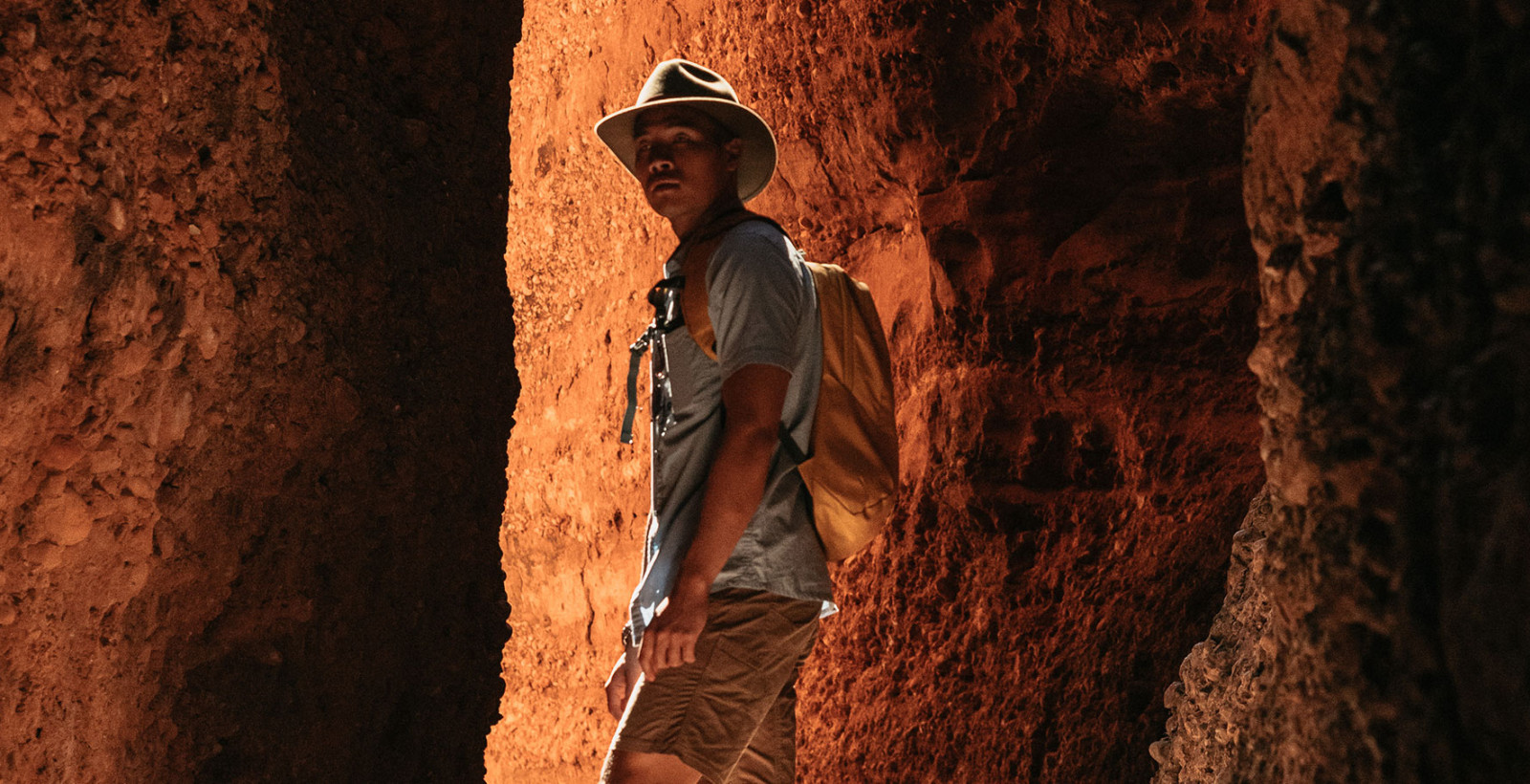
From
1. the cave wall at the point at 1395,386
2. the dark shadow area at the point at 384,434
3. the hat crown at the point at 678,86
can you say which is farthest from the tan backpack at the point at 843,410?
the cave wall at the point at 1395,386

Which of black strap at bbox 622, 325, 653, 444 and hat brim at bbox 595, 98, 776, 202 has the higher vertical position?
hat brim at bbox 595, 98, 776, 202

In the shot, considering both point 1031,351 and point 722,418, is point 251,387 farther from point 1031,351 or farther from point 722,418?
point 1031,351

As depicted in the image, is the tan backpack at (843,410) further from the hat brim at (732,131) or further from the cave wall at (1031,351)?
the cave wall at (1031,351)

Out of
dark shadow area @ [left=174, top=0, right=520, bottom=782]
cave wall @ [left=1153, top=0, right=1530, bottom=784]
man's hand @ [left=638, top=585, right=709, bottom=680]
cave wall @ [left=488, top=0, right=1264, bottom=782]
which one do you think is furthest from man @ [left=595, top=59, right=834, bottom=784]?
cave wall @ [left=488, top=0, right=1264, bottom=782]

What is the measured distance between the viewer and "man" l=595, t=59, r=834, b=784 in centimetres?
186

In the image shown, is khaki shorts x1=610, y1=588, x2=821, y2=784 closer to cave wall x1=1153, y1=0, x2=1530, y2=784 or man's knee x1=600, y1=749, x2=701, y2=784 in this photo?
man's knee x1=600, y1=749, x2=701, y2=784

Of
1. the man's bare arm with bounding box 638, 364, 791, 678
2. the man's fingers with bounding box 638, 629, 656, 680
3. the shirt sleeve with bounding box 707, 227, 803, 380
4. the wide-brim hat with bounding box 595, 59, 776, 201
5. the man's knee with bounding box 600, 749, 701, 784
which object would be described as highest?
the wide-brim hat with bounding box 595, 59, 776, 201

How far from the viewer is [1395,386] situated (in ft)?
3.33

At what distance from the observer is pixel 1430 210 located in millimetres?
991

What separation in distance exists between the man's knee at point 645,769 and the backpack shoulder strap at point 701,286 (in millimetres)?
636

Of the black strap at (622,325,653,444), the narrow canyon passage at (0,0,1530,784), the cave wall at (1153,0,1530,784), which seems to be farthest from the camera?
the black strap at (622,325,653,444)

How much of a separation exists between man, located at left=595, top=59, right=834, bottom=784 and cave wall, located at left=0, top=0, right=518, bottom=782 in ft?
1.46

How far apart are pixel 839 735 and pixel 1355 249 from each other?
2.85 meters

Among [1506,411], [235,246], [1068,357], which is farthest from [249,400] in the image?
[1068,357]
